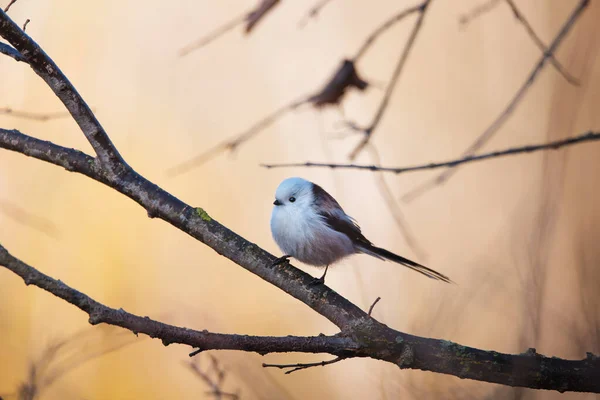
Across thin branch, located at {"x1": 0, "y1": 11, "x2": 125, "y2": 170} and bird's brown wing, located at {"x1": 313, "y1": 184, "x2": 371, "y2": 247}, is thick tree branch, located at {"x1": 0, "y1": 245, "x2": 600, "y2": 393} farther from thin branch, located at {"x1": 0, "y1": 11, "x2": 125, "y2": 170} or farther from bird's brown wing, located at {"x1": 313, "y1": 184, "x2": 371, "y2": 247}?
bird's brown wing, located at {"x1": 313, "y1": 184, "x2": 371, "y2": 247}

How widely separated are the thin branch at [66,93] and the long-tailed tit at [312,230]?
697 millimetres

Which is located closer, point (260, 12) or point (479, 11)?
point (260, 12)

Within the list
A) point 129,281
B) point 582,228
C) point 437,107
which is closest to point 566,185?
point 437,107

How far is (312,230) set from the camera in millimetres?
1763

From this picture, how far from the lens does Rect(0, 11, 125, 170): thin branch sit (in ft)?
3.63

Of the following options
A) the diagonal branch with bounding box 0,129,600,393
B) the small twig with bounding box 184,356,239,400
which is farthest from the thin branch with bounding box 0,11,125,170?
the small twig with bounding box 184,356,239,400

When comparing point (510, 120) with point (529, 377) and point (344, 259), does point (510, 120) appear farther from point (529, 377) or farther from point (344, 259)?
point (529, 377)

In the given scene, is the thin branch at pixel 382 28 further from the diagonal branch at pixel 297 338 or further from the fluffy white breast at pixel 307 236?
the fluffy white breast at pixel 307 236

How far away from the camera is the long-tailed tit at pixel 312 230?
1.76 m

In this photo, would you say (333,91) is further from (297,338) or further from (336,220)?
(336,220)

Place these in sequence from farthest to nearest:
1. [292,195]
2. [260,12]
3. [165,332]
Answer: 1. [292,195]
2. [165,332]
3. [260,12]

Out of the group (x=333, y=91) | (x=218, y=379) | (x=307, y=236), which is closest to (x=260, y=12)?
(x=333, y=91)

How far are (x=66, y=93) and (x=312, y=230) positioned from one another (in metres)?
0.85

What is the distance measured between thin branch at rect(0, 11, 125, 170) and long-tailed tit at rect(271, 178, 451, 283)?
0.70 meters
